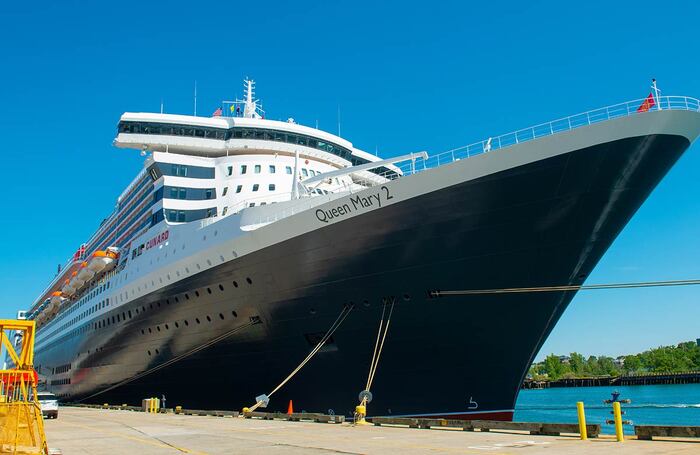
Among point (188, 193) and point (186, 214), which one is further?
point (188, 193)

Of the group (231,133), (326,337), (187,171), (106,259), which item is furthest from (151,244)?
(326,337)

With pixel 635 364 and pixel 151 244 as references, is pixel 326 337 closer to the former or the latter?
pixel 151 244

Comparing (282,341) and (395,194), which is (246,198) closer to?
(282,341)

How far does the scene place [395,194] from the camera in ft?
44.3

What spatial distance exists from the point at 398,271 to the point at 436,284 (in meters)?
0.94

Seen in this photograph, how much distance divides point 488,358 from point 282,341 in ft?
18.1

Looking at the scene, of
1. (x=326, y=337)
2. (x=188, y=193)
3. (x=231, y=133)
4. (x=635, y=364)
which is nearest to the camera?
(x=326, y=337)

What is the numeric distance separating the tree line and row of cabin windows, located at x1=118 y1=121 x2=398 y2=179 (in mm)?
91095

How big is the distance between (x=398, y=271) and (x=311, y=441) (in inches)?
188

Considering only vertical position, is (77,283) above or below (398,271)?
above

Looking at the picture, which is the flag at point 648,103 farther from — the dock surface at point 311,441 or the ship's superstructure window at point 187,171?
the ship's superstructure window at point 187,171

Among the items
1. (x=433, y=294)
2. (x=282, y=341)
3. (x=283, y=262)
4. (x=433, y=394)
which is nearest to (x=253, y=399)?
(x=282, y=341)

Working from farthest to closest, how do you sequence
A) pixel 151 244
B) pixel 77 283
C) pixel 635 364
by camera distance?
pixel 635 364 → pixel 77 283 → pixel 151 244

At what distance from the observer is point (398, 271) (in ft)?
45.2
